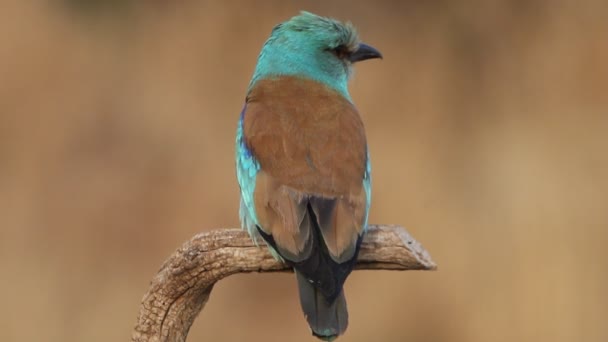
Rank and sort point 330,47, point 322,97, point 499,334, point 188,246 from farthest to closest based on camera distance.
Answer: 1. point 499,334
2. point 330,47
3. point 322,97
4. point 188,246

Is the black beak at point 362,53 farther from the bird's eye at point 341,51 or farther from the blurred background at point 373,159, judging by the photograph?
the blurred background at point 373,159

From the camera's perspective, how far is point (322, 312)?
3.23 meters

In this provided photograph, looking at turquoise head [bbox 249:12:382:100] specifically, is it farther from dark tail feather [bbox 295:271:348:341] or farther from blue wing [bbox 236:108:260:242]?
dark tail feather [bbox 295:271:348:341]

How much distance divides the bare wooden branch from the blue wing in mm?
56

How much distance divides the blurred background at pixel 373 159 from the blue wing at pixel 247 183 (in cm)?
167

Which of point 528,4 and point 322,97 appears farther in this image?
point 528,4

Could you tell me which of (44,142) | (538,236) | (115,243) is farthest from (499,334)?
(44,142)

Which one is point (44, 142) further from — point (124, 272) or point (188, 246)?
point (188, 246)

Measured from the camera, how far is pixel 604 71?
541cm

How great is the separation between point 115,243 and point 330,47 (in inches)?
63.5

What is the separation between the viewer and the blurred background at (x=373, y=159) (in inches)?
204

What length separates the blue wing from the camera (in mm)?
3406

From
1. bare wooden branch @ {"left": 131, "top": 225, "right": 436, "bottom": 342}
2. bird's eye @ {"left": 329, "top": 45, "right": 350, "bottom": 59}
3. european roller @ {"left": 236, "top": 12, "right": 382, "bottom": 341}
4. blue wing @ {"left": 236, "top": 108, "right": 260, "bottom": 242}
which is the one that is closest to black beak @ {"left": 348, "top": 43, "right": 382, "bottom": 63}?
bird's eye @ {"left": 329, "top": 45, "right": 350, "bottom": 59}

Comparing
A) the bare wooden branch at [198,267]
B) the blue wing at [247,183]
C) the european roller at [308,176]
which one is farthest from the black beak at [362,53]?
the bare wooden branch at [198,267]
